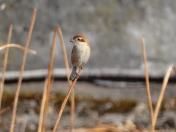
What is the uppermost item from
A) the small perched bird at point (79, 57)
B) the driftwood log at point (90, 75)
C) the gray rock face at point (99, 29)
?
the gray rock face at point (99, 29)

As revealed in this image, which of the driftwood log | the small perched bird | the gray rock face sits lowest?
the small perched bird

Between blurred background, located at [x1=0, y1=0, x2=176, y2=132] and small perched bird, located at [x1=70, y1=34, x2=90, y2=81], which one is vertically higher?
blurred background, located at [x1=0, y1=0, x2=176, y2=132]

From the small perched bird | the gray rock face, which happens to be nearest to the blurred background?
the gray rock face

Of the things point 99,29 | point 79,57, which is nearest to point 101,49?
point 99,29

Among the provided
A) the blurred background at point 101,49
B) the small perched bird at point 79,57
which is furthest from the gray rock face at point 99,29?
the small perched bird at point 79,57

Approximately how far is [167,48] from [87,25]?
59cm

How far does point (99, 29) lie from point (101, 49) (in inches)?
5.6

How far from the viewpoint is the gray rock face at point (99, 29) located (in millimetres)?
4598

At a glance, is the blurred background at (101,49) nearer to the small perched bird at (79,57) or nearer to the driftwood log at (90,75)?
the driftwood log at (90,75)

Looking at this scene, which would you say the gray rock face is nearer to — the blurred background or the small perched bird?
the blurred background

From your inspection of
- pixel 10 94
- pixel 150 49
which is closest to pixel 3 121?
pixel 10 94

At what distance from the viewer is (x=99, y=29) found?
4.62 metres

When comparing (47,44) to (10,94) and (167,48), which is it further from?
(167,48)

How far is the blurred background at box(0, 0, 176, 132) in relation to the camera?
4.60 metres
